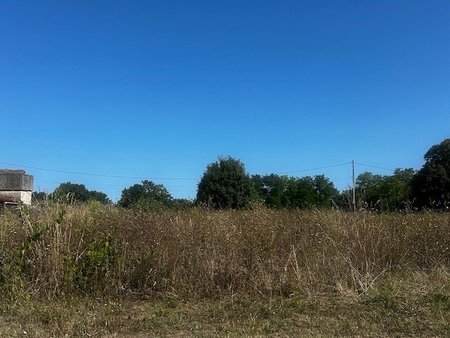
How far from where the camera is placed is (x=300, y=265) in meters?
6.89

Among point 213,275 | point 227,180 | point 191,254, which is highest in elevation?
point 227,180

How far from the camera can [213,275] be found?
6488mm

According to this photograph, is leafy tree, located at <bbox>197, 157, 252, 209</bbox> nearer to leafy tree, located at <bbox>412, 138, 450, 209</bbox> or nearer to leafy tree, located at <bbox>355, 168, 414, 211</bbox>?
leafy tree, located at <bbox>355, 168, 414, 211</bbox>

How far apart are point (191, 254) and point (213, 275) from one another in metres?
0.44

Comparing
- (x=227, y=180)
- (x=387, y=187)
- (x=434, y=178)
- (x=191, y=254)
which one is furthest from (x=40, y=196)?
(x=387, y=187)

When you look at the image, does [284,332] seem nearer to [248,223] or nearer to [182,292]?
[182,292]

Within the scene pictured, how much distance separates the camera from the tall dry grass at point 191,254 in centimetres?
636

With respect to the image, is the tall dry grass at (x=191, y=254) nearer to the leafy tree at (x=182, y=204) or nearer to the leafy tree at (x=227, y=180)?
the leafy tree at (x=182, y=204)

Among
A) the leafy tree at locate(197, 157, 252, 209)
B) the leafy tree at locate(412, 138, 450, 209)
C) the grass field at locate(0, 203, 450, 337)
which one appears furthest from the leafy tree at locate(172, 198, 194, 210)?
the leafy tree at locate(412, 138, 450, 209)

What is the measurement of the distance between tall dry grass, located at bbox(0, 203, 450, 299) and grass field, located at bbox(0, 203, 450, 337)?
0.05ft

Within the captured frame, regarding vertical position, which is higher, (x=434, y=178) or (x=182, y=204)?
(x=434, y=178)

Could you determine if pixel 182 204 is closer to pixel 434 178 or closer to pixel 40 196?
pixel 40 196

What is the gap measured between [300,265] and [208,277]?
1351 mm

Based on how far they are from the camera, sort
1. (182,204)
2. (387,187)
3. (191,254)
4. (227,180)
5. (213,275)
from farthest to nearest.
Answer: (387,187)
(227,180)
(182,204)
(191,254)
(213,275)
